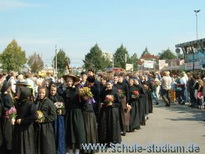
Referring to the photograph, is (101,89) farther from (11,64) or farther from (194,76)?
(11,64)

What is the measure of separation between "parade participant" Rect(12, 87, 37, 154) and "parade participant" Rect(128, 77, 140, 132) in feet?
19.3

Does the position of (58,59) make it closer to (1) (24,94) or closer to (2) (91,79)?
(2) (91,79)

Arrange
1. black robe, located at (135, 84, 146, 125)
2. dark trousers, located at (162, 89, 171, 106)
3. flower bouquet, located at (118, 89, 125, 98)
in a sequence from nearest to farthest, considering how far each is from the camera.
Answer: flower bouquet, located at (118, 89, 125, 98) < black robe, located at (135, 84, 146, 125) < dark trousers, located at (162, 89, 171, 106)

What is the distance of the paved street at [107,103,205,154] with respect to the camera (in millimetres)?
10094

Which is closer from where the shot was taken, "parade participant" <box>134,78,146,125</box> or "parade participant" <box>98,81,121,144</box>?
"parade participant" <box>98,81,121,144</box>

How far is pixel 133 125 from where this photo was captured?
40.6 ft

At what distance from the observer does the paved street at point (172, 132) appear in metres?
10.1

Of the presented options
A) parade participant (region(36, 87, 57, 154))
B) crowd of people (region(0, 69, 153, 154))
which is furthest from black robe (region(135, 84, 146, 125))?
parade participant (region(36, 87, 57, 154))

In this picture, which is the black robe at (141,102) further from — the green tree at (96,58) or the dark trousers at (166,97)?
the green tree at (96,58)

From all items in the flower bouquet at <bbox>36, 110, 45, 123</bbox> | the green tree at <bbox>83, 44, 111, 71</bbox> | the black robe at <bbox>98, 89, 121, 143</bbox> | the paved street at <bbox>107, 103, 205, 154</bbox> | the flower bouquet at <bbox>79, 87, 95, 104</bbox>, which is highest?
the green tree at <bbox>83, 44, 111, 71</bbox>

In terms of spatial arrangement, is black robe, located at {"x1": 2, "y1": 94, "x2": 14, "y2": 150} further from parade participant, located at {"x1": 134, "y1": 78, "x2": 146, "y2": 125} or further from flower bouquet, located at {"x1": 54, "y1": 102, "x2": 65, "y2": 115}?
parade participant, located at {"x1": 134, "y1": 78, "x2": 146, "y2": 125}

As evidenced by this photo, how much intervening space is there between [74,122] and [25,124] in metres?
1.45

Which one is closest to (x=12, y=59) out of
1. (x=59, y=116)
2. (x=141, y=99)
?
(x=141, y=99)

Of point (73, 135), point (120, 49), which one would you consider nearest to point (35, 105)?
point (73, 135)
